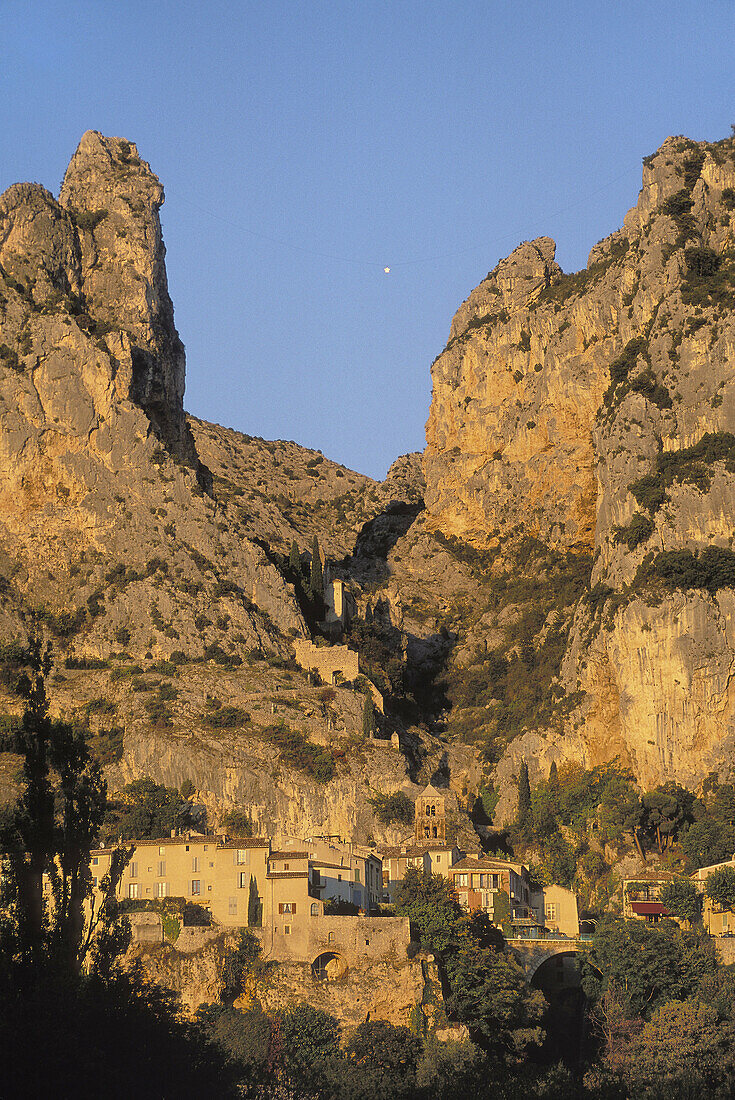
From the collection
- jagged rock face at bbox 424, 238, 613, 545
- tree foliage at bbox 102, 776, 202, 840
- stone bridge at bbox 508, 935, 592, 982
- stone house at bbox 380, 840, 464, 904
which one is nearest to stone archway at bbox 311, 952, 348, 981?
stone bridge at bbox 508, 935, 592, 982

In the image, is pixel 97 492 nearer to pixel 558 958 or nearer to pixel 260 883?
pixel 260 883

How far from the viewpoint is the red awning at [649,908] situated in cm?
9800

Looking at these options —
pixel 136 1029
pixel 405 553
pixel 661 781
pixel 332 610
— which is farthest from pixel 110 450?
pixel 136 1029

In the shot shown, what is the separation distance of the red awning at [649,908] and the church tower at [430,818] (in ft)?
39.0

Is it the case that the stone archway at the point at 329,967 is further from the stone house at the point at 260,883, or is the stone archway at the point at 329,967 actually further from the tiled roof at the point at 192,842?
the tiled roof at the point at 192,842

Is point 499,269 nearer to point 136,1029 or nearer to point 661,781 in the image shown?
point 661,781

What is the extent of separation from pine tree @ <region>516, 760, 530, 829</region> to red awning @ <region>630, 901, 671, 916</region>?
15476mm

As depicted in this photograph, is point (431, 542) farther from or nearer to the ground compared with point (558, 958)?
farther from the ground

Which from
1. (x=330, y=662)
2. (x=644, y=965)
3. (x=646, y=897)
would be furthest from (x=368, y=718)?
(x=644, y=965)

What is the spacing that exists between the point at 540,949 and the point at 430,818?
14.5 m

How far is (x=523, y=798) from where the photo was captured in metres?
117

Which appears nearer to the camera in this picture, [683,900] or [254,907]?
[254,907]

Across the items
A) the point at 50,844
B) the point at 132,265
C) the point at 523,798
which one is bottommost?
the point at 50,844

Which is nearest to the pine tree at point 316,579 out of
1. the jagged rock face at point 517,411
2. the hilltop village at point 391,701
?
the hilltop village at point 391,701
